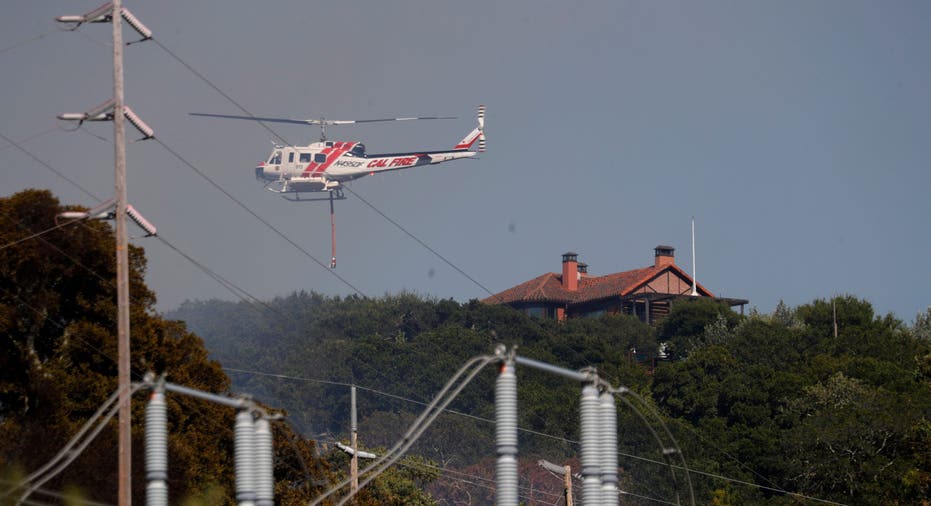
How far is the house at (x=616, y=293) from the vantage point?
161 meters

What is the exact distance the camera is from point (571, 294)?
168m

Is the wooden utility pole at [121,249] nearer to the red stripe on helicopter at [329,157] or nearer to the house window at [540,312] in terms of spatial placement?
the red stripe on helicopter at [329,157]

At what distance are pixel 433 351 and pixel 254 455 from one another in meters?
122

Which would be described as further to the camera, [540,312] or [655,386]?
[540,312]

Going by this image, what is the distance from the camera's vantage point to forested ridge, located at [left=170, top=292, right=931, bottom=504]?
264ft

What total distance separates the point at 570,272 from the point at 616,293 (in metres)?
11.1

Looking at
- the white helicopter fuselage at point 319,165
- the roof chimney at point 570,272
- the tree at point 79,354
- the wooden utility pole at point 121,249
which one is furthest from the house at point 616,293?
the wooden utility pole at point 121,249

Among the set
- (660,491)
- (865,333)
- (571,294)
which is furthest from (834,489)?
(571,294)

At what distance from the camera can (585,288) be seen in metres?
168

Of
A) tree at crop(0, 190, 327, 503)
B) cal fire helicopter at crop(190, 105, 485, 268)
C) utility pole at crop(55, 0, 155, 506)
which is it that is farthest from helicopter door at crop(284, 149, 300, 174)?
utility pole at crop(55, 0, 155, 506)

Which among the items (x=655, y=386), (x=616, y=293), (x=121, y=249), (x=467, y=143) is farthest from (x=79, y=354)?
(x=616, y=293)

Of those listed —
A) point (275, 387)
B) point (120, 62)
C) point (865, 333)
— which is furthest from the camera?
point (275, 387)

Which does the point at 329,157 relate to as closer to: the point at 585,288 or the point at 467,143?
the point at 467,143

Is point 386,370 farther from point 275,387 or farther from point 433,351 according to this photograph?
point 275,387
